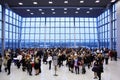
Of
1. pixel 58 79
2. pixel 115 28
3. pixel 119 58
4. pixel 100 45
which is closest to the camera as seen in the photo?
pixel 58 79

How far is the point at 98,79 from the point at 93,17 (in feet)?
91.7

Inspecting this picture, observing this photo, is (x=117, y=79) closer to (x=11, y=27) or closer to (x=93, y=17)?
(x=11, y=27)

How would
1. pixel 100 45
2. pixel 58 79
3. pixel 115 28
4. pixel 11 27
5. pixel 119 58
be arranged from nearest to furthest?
pixel 58 79 → pixel 119 58 → pixel 115 28 → pixel 11 27 → pixel 100 45

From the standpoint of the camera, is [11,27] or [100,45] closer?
[11,27]

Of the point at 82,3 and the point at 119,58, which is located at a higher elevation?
the point at 82,3

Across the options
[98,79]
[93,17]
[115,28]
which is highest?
[93,17]

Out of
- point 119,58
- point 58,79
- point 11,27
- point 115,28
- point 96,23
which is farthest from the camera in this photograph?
point 96,23

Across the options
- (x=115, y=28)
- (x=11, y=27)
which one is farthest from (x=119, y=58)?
(x=11, y=27)

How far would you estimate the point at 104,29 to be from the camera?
3562cm

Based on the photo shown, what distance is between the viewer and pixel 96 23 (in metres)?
41.0

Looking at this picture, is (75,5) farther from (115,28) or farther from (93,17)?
(93,17)

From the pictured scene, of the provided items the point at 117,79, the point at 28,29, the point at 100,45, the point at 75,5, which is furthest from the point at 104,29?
the point at 117,79

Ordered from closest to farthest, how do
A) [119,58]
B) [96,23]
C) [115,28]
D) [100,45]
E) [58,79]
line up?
1. [58,79]
2. [119,58]
3. [115,28]
4. [100,45]
5. [96,23]

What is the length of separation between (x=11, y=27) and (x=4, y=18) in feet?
15.8
